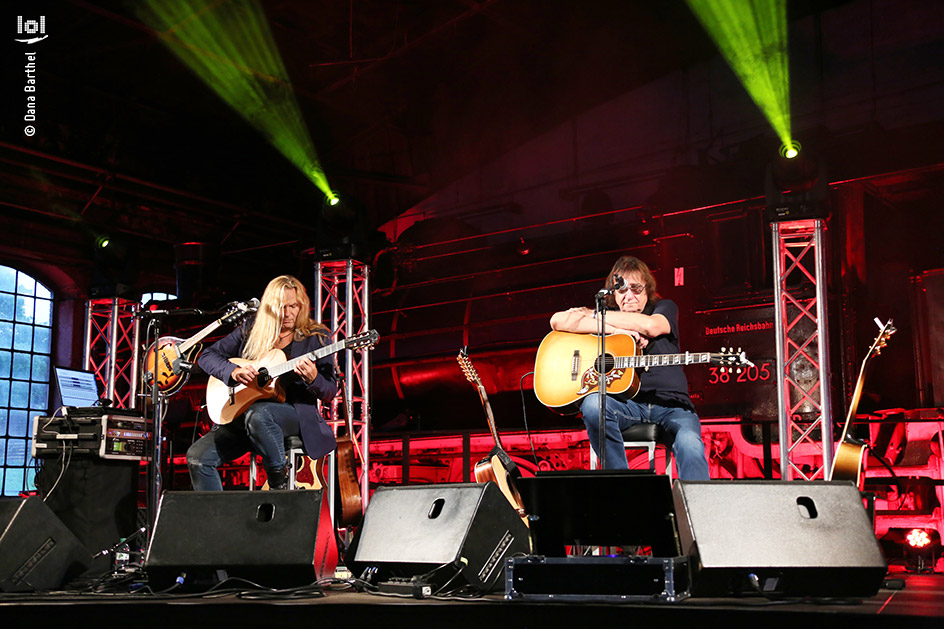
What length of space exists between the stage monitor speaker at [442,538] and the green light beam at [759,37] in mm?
7100

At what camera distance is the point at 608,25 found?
12062 mm

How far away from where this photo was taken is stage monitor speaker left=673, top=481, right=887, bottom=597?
3205 millimetres

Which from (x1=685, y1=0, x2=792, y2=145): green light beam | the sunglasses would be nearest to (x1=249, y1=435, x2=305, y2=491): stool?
the sunglasses

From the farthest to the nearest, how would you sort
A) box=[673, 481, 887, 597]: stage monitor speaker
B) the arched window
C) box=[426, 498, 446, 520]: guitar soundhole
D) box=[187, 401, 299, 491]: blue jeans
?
the arched window, box=[187, 401, 299, 491]: blue jeans, box=[426, 498, 446, 520]: guitar soundhole, box=[673, 481, 887, 597]: stage monitor speaker

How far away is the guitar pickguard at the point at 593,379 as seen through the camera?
5133 mm

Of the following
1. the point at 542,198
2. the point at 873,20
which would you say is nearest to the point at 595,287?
the point at 542,198

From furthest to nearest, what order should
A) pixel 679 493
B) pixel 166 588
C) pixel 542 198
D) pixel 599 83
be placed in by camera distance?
pixel 542 198 → pixel 599 83 → pixel 166 588 → pixel 679 493

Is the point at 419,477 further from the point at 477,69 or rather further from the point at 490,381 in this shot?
the point at 477,69

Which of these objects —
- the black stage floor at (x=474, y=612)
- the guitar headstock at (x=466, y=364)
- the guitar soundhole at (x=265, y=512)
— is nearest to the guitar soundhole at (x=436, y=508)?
the black stage floor at (x=474, y=612)

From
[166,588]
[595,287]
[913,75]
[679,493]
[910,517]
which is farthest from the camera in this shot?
[913,75]

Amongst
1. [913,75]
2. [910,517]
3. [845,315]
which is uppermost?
[913,75]

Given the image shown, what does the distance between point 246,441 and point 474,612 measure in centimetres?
282

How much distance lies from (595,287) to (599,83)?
4.05 meters

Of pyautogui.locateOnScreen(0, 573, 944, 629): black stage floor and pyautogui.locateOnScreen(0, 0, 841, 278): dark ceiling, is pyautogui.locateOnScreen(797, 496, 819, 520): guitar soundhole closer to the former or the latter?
pyautogui.locateOnScreen(0, 573, 944, 629): black stage floor
